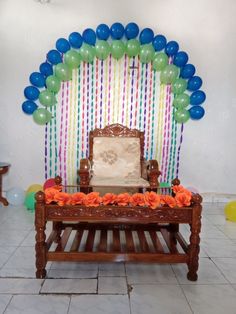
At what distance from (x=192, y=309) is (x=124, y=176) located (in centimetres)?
186

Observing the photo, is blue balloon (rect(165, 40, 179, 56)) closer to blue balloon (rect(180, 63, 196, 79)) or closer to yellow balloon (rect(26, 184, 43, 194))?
blue balloon (rect(180, 63, 196, 79))

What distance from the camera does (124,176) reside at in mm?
3268

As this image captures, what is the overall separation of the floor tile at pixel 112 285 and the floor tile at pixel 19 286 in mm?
377

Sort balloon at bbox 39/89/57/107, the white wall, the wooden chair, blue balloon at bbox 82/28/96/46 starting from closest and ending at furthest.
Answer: the wooden chair
blue balloon at bbox 82/28/96/46
balloon at bbox 39/89/57/107
the white wall

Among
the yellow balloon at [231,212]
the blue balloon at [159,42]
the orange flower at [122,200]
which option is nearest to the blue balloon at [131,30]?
the blue balloon at [159,42]

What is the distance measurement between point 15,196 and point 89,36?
2.18 metres

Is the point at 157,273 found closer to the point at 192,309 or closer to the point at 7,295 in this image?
the point at 192,309

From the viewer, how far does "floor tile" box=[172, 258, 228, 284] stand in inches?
72.2

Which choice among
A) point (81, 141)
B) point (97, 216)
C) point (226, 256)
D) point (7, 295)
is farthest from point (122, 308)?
point (81, 141)

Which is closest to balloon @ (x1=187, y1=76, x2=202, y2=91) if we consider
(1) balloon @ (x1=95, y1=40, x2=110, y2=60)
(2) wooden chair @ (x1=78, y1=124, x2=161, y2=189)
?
(2) wooden chair @ (x1=78, y1=124, x2=161, y2=189)

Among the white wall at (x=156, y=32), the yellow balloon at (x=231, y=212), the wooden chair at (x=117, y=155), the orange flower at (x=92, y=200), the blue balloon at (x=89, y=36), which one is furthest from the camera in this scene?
the white wall at (x=156, y=32)

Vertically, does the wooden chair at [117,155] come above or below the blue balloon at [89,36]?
below

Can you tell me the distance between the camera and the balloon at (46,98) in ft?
11.6

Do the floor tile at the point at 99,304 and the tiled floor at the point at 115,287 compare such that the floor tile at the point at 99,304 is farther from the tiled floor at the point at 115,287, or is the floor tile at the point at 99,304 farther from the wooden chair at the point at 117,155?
the wooden chair at the point at 117,155
